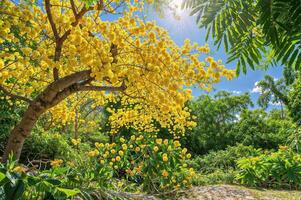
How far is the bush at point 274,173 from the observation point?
7.13 meters

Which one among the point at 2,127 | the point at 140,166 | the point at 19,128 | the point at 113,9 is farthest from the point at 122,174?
the point at 113,9

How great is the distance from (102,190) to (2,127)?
4542 millimetres

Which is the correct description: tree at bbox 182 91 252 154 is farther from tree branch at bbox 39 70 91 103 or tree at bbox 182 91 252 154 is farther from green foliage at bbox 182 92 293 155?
tree branch at bbox 39 70 91 103

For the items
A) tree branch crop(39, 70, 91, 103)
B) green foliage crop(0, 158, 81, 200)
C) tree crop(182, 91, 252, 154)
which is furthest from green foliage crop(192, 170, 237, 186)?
tree crop(182, 91, 252, 154)

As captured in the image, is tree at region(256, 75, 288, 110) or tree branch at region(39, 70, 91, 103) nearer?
tree branch at region(39, 70, 91, 103)

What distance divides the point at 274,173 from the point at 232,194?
Result: 1891 mm

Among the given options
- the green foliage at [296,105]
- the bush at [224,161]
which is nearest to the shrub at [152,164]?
the bush at [224,161]

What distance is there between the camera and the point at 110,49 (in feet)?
11.1

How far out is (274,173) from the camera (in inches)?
292

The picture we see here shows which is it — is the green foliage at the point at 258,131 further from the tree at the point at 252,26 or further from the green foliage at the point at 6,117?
the tree at the point at 252,26

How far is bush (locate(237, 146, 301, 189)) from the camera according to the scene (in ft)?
23.4

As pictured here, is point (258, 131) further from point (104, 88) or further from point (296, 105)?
point (104, 88)

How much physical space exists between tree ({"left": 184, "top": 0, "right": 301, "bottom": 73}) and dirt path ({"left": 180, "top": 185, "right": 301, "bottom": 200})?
3.55 meters

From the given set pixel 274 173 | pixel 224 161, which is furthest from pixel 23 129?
pixel 224 161
